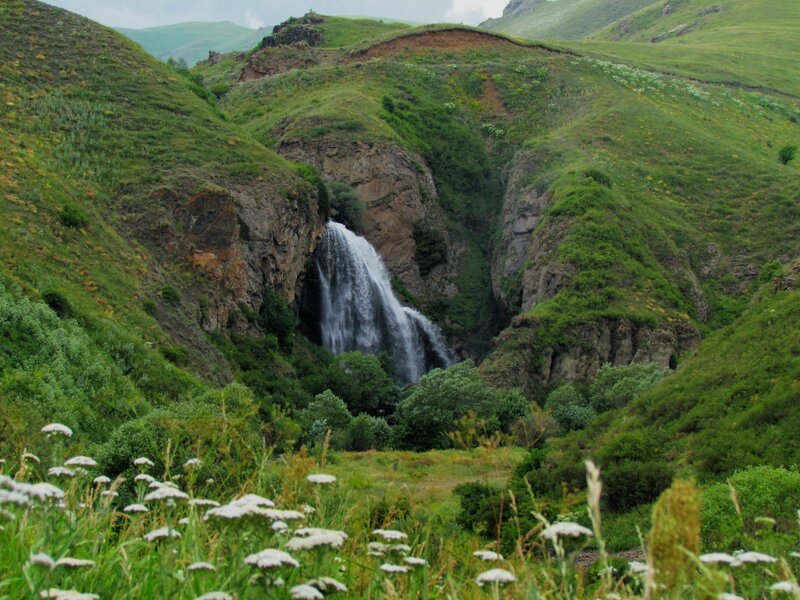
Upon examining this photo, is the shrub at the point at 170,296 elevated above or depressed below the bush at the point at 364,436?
above

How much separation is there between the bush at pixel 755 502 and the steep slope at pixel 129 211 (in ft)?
41.8

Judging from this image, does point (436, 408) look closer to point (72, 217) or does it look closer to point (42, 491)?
point (72, 217)

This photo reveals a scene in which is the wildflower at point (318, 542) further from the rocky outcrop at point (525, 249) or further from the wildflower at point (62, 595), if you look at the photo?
the rocky outcrop at point (525, 249)

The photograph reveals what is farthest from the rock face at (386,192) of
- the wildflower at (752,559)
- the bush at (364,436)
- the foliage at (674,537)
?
the foliage at (674,537)

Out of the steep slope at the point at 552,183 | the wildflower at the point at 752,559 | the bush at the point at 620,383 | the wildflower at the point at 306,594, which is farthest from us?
the steep slope at the point at 552,183

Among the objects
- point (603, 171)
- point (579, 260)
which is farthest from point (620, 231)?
point (603, 171)

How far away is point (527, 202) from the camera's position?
73.8m

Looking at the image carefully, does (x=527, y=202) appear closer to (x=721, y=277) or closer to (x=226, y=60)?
(x=721, y=277)

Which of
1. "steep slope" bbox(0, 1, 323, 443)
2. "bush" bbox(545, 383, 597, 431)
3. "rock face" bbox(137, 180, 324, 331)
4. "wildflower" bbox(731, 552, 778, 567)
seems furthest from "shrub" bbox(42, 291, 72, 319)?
"wildflower" bbox(731, 552, 778, 567)

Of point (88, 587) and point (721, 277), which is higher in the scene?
point (88, 587)

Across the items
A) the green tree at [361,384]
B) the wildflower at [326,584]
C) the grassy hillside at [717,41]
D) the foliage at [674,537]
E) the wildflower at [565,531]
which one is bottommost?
the green tree at [361,384]

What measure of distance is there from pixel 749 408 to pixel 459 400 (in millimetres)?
22403

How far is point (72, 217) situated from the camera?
36.4 meters

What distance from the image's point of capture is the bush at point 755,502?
46.6ft
